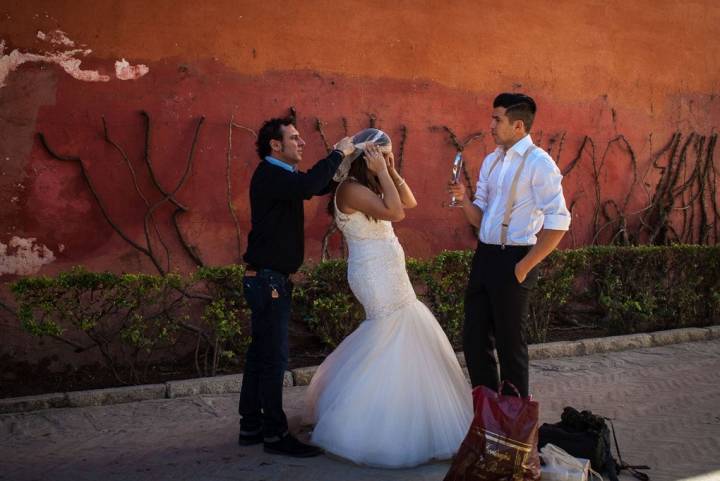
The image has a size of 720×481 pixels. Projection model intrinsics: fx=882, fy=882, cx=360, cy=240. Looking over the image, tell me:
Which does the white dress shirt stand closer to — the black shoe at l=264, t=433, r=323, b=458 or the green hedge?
the black shoe at l=264, t=433, r=323, b=458

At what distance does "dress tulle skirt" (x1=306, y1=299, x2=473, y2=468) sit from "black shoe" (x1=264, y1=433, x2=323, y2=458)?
0.06 metres

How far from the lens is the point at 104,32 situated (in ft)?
26.4

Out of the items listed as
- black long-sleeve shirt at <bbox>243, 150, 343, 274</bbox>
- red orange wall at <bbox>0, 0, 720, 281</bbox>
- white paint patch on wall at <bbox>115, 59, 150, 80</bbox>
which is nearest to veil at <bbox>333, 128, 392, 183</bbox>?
black long-sleeve shirt at <bbox>243, 150, 343, 274</bbox>

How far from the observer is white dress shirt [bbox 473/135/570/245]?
5105mm

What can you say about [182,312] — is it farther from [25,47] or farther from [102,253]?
[25,47]

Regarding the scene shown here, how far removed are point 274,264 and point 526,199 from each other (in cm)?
155

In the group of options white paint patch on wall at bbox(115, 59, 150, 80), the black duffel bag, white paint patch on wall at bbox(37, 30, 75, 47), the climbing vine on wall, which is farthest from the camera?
the climbing vine on wall

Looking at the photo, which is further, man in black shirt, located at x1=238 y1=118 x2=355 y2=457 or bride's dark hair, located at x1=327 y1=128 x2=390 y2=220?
bride's dark hair, located at x1=327 y1=128 x2=390 y2=220

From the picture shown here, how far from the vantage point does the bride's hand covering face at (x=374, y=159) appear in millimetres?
5355

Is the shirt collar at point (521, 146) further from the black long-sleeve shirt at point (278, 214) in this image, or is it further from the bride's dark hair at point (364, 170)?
the black long-sleeve shirt at point (278, 214)

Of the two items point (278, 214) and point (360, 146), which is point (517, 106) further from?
point (278, 214)

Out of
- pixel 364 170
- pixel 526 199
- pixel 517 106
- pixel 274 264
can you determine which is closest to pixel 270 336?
pixel 274 264

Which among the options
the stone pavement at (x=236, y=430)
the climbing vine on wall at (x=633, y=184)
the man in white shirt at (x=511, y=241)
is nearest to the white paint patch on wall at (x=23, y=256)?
the stone pavement at (x=236, y=430)

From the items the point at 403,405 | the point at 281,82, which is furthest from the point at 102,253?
the point at 403,405
